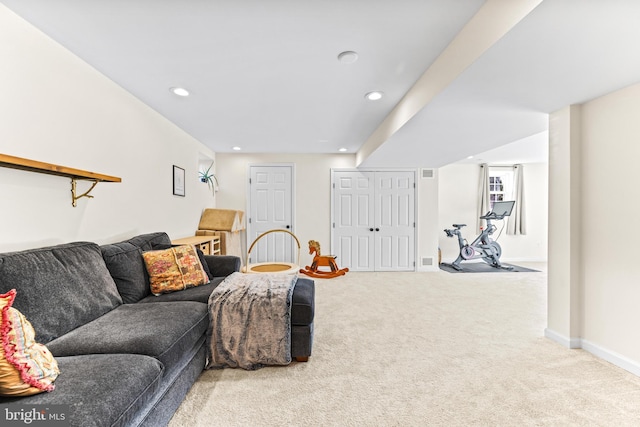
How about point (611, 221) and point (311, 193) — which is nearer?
point (611, 221)

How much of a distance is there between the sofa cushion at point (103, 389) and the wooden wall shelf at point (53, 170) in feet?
3.48

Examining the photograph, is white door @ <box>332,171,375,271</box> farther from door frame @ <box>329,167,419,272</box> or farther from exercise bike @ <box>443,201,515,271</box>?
exercise bike @ <box>443,201,515,271</box>

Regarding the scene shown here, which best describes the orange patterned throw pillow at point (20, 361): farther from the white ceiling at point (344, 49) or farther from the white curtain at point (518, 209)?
the white curtain at point (518, 209)

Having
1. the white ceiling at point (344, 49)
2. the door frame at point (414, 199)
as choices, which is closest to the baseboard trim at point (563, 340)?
the white ceiling at point (344, 49)

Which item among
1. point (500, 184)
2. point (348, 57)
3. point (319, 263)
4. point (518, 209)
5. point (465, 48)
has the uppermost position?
point (348, 57)

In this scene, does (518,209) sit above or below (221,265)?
above

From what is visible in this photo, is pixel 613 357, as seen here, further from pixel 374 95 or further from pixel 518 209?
pixel 518 209

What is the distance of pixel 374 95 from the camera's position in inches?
113

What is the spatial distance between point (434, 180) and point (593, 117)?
137 inches

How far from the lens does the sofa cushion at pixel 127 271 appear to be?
2164 mm

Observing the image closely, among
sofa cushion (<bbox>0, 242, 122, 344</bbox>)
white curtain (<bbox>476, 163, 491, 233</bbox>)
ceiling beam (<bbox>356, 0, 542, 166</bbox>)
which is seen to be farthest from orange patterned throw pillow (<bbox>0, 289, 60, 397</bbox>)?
white curtain (<bbox>476, 163, 491, 233</bbox>)

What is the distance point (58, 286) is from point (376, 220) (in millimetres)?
4927

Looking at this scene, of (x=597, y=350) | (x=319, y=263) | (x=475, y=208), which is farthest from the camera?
(x=475, y=208)

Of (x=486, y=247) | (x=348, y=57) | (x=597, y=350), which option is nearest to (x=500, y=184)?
(x=486, y=247)
